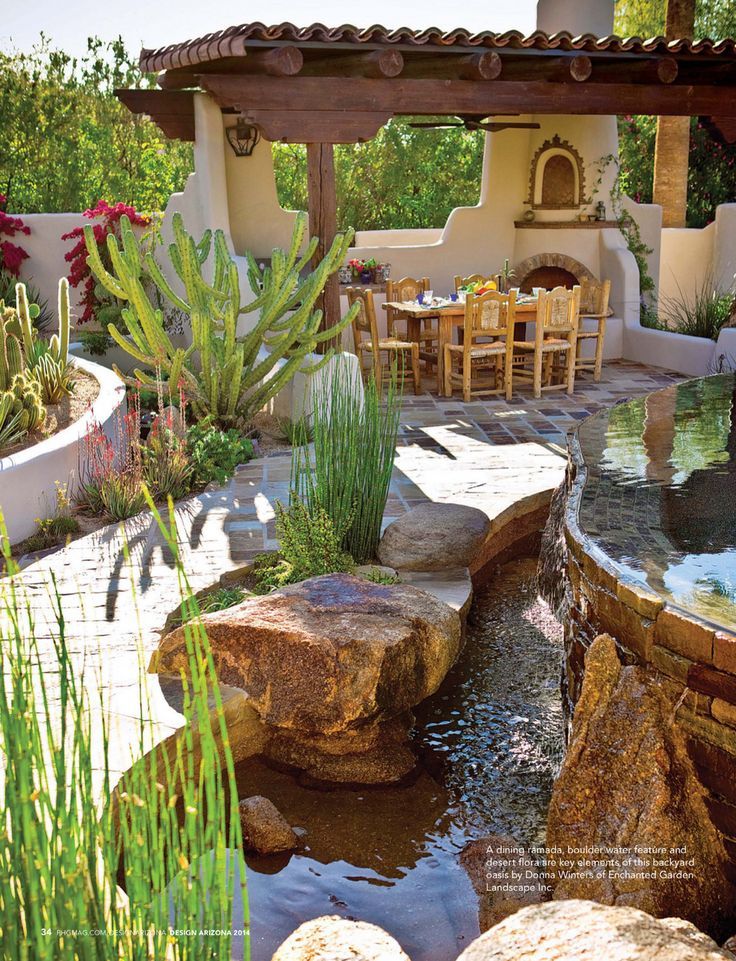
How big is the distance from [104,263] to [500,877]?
10207 millimetres

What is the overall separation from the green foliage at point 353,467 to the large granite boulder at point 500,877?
7.73ft

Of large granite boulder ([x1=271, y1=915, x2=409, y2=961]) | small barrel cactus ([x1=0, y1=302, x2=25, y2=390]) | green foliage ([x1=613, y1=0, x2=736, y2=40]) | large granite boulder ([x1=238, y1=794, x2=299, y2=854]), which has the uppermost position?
green foliage ([x1=613, y1=0, x2=736, y2=40])

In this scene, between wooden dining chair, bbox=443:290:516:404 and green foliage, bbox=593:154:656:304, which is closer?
wooden dining chair, bbox=443:290:516:404

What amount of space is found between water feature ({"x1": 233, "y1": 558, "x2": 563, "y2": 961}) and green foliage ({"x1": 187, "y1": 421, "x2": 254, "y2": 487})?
293cm

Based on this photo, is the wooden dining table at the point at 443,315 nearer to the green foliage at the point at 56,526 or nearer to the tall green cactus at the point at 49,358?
the tall green cactus at the point at 49,358

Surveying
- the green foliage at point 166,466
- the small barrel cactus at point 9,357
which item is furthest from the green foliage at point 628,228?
the small barrel cactus at point 9,357

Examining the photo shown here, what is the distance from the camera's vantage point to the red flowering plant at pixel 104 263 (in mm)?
12367

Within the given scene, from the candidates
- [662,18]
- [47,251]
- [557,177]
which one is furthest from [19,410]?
[662,18]

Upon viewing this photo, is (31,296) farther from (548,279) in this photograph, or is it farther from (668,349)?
(668,349)

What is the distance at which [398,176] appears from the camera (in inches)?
890

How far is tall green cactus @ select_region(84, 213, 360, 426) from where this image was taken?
8.38 metres

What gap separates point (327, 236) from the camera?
31.7ft

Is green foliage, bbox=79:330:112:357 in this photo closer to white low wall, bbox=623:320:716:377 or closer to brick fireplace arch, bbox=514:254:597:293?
brick fireplace arch, bbox=514:254:597:293

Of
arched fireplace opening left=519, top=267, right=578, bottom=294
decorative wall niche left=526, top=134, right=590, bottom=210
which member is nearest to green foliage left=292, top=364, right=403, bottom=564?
arched fireplace opening left=519, top=267, right=578, bottom=294
